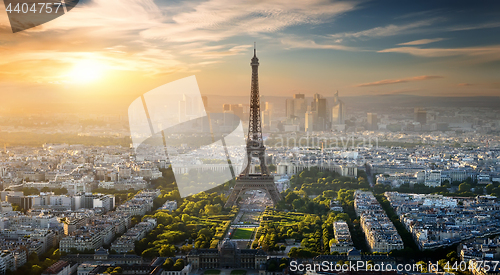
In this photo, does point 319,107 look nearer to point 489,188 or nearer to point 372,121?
point 372,121

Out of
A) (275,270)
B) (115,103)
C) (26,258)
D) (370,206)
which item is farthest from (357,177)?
(26,258)

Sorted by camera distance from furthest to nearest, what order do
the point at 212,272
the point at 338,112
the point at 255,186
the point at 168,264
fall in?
the point at 338,112
the point at 255,186
the point at 212,272
the point at 168,264

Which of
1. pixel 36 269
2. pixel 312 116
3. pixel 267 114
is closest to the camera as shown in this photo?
pixel 36 269

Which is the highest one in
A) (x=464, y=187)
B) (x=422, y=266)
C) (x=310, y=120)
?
(x=310, y=120)

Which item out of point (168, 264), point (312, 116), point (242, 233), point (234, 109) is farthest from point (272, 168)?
point (312, 116)

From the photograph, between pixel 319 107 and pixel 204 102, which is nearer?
pixel 204 102

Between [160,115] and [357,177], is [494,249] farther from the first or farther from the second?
[160,115]

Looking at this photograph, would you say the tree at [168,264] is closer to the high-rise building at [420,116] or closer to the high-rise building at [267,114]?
the high-rise building at [267,114]
